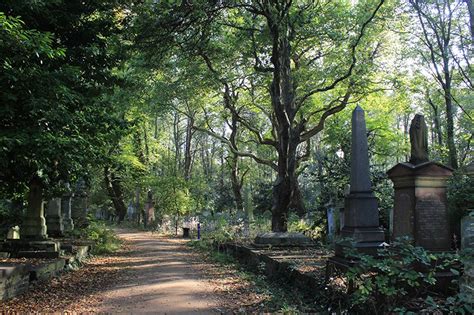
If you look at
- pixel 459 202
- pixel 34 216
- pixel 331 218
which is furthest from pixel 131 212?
pixel 459 202

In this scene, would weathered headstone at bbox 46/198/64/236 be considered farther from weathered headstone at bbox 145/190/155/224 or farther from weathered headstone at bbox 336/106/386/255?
weathered headstone at bbox 145/190/155/224

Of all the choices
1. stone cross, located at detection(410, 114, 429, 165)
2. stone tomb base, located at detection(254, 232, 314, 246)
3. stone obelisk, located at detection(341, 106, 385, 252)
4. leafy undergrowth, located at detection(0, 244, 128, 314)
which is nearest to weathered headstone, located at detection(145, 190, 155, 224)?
leafy undergrowth, located at detection(0, 244, 128, 314)

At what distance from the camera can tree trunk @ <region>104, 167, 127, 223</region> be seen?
3225 centimetres

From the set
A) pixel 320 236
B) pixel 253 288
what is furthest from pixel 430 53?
pixel 253 288

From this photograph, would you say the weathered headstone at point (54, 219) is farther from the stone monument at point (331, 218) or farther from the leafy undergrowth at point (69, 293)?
the stone monument at point (331, 218)

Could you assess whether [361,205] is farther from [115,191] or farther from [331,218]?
[115,191]

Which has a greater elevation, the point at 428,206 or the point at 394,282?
the point at 428,206

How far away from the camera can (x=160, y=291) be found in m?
8.14

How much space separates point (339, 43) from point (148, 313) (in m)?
14.4

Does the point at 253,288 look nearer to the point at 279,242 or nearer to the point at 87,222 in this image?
the point at 279,242

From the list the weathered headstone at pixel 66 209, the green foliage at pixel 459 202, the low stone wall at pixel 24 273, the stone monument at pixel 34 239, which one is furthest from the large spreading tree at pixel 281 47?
the weathered headstone at pixel 66 209

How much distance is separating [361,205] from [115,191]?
29986 mm

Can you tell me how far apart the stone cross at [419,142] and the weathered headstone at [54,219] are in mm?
12174

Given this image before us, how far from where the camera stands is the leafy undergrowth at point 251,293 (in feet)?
22.5
